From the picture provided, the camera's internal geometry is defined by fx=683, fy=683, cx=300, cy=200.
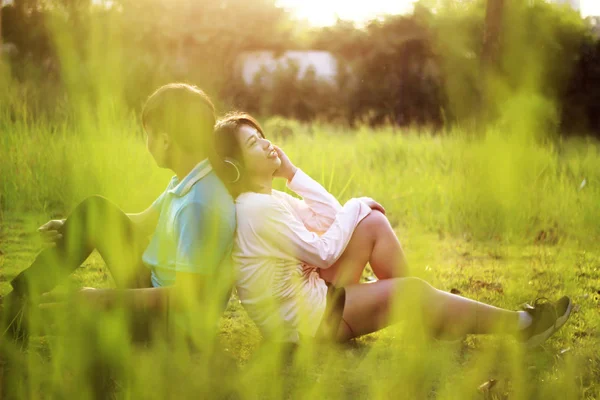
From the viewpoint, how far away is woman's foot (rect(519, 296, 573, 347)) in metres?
2.74

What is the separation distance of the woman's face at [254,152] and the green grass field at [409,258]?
0.64m

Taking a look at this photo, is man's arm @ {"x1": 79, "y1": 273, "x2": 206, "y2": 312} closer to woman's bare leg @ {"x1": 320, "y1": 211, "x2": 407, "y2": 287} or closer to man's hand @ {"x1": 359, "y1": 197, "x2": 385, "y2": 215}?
woman's bare leg @ {"x1": 320, "y1": 211, "x2": 407, "y2": 287}

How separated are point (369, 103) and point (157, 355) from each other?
10.5 meters

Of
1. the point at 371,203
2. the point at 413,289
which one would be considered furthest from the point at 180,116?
the point at 413,289

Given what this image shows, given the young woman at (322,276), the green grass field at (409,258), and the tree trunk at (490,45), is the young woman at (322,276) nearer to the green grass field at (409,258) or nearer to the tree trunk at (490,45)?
the green grass field at (409,258)

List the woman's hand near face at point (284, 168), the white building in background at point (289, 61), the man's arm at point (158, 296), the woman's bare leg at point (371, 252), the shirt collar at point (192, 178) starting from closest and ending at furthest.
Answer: the man's arm at point (158, 296) < the shirt collar at point (192, 178) < the woman's bare leg at point (371, 252) < the woman's hand near face at point (284, 168) < the white building in background at point (289, 61)

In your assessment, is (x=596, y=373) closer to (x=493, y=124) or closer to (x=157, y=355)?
(x=157, y=355)

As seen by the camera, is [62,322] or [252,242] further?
[252,242]

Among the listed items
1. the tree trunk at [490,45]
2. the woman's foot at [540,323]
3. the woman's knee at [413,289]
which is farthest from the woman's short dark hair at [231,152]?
the tree trunk at [490,45]

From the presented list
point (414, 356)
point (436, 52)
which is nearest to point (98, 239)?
point (414, 356)

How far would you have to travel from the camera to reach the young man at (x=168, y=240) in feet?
7.66

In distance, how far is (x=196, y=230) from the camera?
7.66 feet

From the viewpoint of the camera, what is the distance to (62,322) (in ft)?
7.29

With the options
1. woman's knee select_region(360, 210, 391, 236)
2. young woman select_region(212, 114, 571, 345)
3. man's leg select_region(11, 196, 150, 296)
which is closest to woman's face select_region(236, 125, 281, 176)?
young woman select_region(212, 114, 571, 345)
